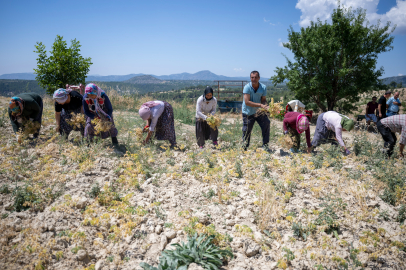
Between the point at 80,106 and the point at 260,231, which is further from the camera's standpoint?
the point at 80,106

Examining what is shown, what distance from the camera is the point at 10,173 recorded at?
345cm

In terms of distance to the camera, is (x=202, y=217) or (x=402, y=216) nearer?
(x=202, y=217)

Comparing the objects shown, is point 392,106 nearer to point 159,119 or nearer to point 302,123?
point 302,123

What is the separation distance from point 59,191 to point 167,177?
152 centimetres

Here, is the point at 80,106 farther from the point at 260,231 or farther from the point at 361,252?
the point at 361,252

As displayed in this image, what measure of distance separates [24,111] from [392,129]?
25.5 ft

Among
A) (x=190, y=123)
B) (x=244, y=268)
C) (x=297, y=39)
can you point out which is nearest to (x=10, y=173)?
(x=244, y=268)

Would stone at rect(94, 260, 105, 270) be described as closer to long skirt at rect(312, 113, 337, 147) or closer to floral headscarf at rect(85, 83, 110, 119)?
floral headscarf at rect(85, 83, 110, 119)

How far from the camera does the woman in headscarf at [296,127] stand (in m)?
4.33

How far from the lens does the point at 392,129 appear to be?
4410 mm

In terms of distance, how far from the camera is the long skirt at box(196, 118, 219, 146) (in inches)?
192

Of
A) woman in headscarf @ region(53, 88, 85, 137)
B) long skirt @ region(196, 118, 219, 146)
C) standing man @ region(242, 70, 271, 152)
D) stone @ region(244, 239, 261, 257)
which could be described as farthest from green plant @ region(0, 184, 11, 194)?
standing man @ region(242, 70, 271, 152)

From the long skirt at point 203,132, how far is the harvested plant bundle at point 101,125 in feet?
6.06

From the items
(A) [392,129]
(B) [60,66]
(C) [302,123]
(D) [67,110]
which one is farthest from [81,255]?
(B) [60,66]
